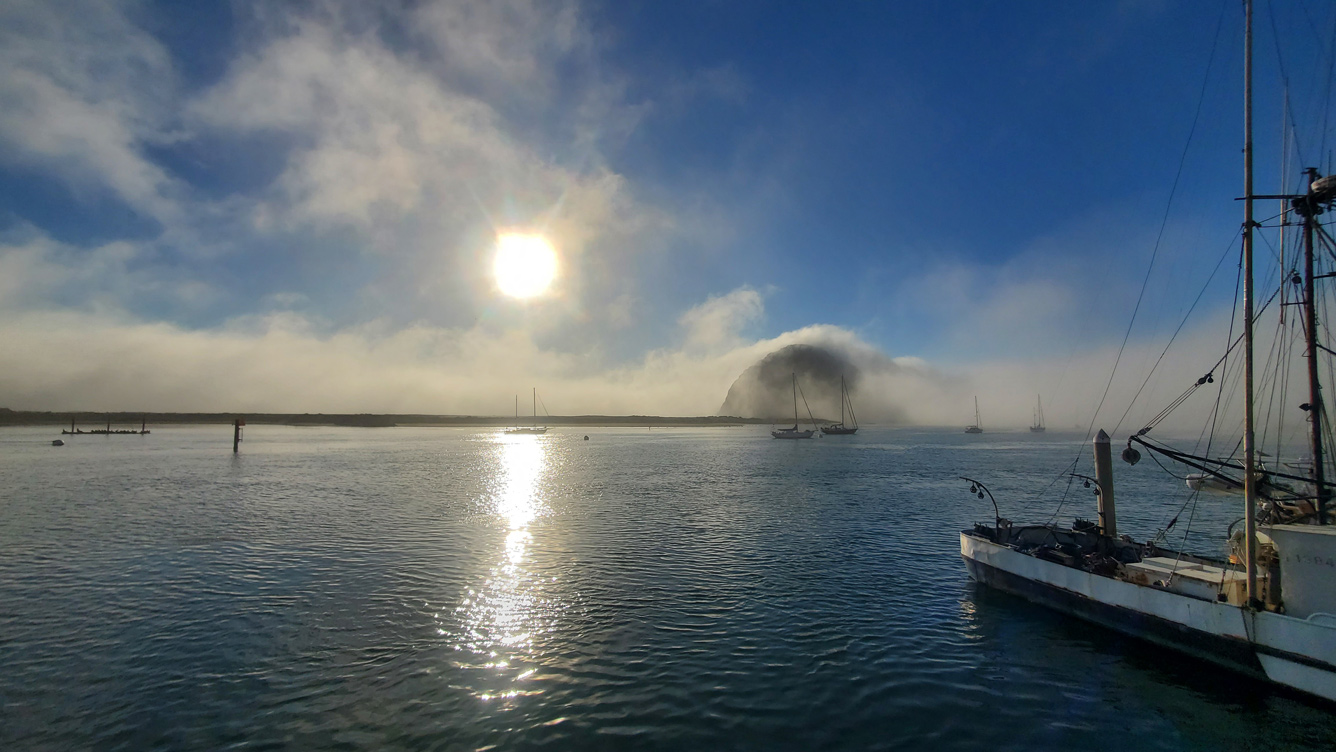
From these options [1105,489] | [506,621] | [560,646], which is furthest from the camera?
[1105,489]

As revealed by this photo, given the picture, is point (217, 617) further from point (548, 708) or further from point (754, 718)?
point (754, 718)

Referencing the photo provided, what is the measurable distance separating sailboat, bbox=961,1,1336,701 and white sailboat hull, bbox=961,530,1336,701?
26 millimetres

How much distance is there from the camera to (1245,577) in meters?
17.0

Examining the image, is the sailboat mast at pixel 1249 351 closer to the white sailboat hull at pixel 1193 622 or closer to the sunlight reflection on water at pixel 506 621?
the white sailboat hull at pixel 1193 622

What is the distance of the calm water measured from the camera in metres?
13.0

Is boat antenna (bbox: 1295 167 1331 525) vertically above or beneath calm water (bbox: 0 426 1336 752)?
above

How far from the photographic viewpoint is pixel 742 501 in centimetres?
5006

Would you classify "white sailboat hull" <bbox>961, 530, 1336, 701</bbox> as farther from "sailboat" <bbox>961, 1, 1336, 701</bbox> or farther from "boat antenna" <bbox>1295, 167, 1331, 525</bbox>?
"boat antenna" <bbox>1295, 167, 1331, 525</bbox>

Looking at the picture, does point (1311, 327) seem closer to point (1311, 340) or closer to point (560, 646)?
point (1311, 340)

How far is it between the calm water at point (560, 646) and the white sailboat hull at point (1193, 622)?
0.61m

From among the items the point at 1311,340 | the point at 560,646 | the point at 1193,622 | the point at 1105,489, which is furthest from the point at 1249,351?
the point at 560,646

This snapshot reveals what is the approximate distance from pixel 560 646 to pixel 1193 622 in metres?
18.3

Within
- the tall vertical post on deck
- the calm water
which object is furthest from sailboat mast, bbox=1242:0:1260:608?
the tall vertical post on deck

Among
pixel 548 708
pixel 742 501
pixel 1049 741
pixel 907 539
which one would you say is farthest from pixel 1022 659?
pixel 742 501
